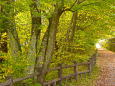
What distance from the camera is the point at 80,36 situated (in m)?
12.0

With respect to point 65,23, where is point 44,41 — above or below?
below

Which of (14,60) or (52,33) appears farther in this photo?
(52,33)

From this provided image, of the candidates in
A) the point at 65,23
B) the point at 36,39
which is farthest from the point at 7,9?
the point at 65,23

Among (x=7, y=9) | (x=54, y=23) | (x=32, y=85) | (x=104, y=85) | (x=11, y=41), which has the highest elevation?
(x=7, y=9)

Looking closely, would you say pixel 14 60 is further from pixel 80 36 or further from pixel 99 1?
pixel 80 36

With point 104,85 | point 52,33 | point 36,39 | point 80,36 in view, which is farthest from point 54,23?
point 80,36

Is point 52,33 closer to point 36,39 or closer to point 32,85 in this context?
point 36,39

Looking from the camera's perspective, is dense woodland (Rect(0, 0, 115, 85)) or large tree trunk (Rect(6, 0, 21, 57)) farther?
large tree trunk (Rect(6, 0, 21, 57))

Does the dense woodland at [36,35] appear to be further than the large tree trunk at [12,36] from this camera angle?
No

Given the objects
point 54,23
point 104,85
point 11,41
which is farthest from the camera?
point 104,85

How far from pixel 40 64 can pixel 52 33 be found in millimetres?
1589

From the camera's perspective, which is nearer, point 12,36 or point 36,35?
point 12,36

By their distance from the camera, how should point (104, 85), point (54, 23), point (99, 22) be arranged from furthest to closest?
1. point (99, 22)
2. point (104, 85)
3. point (54, 23)

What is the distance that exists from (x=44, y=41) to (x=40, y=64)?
3.70 ft
